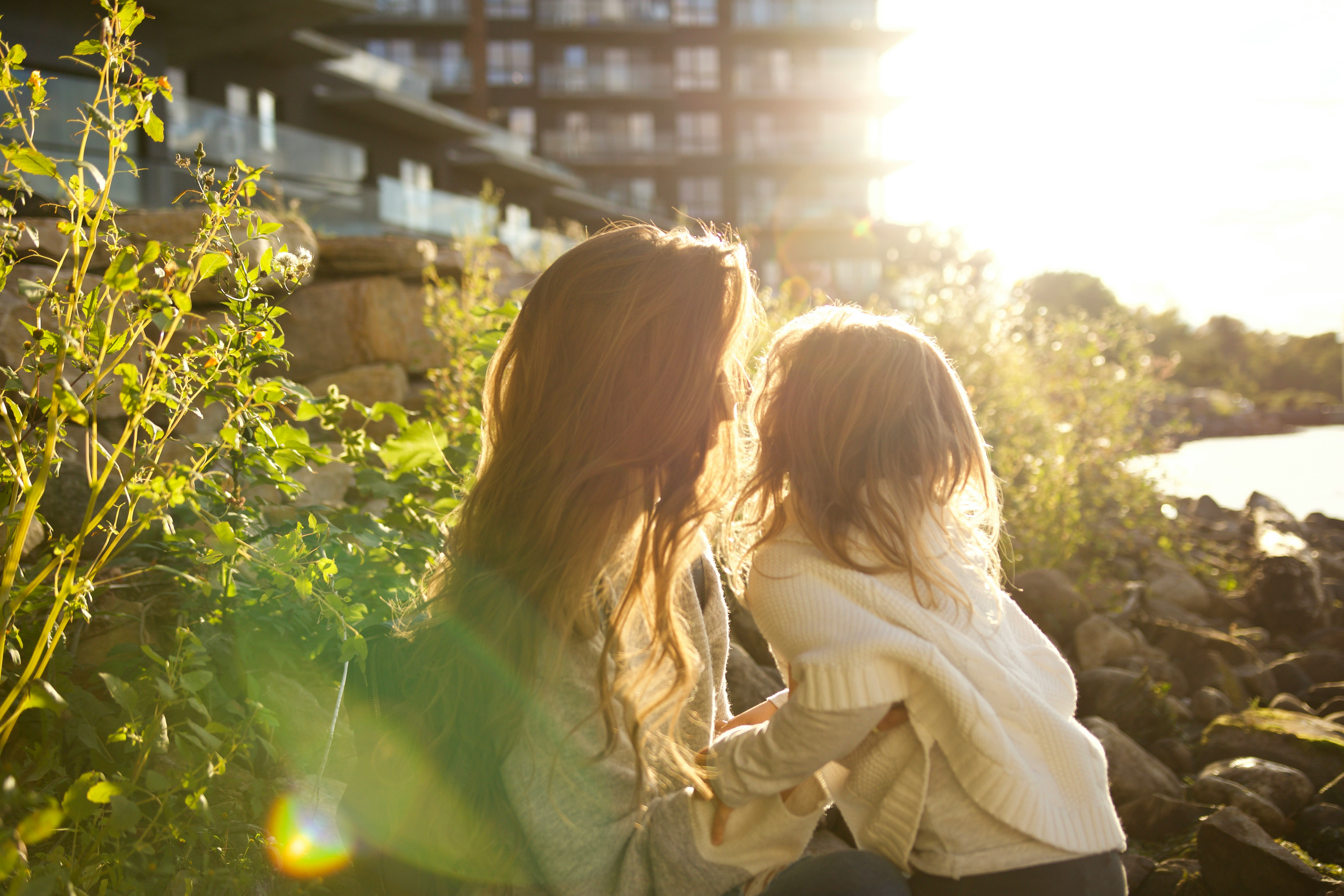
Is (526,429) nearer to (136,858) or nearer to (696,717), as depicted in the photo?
(696,717)

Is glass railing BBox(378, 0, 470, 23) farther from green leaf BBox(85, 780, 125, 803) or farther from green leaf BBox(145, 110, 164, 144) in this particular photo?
green leaf BBox(85, 780, 125, 803)

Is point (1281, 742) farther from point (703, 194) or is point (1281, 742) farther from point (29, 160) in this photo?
point (703, 194)

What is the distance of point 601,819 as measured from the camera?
1.56 metres

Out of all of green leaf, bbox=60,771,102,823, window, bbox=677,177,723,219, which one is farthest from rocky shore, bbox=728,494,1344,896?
window, bbox=677,177,723,219

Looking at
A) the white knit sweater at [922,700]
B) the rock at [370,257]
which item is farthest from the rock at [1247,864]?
the rock at [370,257]

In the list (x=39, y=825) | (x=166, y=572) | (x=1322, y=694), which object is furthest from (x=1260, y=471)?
(x=39, y=825)

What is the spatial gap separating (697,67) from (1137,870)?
37231mm

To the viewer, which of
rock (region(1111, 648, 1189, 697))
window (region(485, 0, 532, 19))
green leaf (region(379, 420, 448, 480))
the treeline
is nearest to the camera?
green leaf (region(379, 420, 448, 480))

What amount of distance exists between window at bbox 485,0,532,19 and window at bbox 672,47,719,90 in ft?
19.8

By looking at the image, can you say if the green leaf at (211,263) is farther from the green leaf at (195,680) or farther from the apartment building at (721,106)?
the apartment building at (721,106)

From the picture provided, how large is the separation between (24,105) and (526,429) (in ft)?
26.8

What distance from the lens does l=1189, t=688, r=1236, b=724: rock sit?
4.36m

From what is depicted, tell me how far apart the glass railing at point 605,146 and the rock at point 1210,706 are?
33.4 metres

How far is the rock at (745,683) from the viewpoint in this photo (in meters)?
3.12
